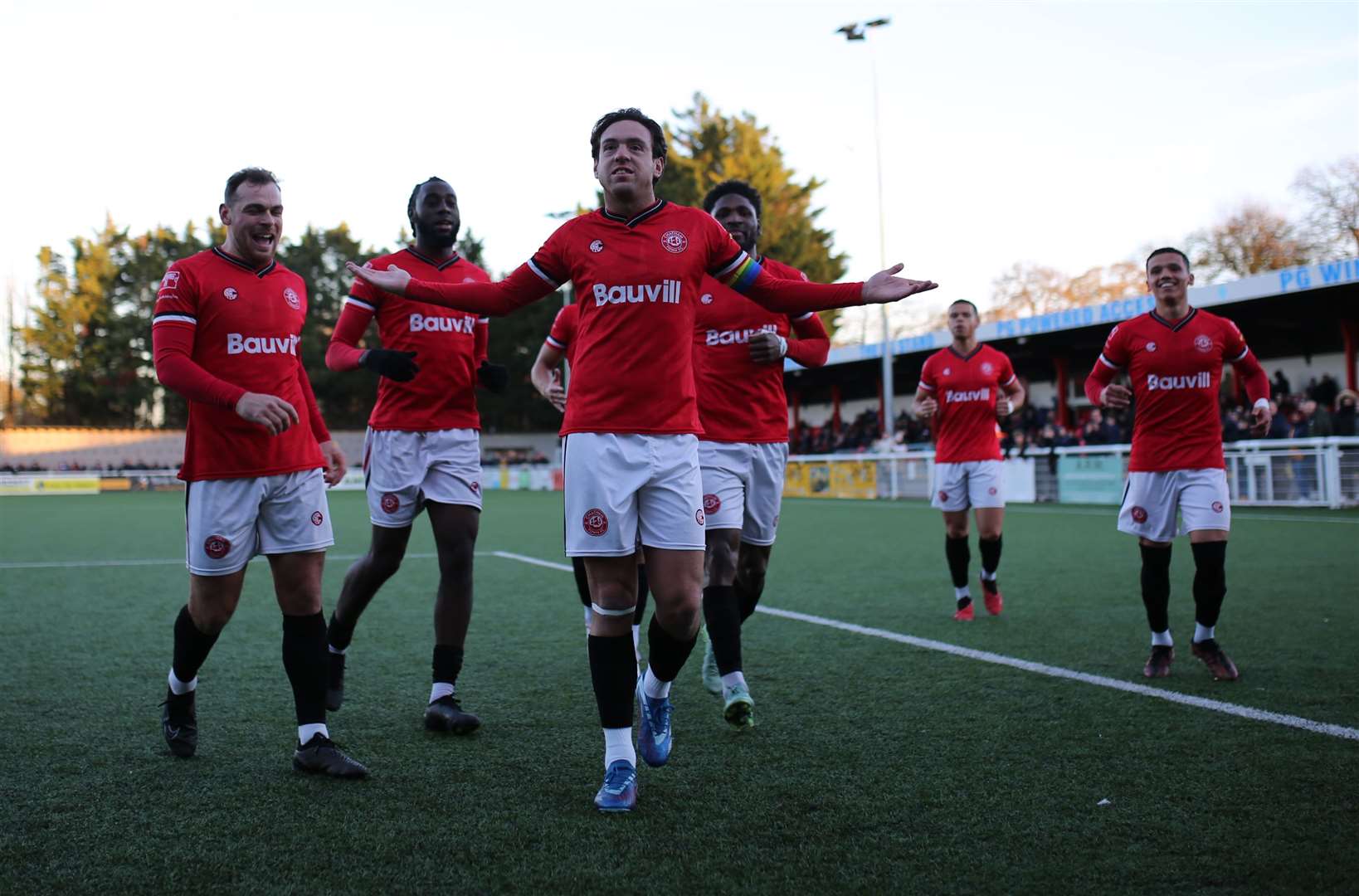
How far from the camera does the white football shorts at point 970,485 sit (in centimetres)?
805

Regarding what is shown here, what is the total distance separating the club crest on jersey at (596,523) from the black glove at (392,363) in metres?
1.28

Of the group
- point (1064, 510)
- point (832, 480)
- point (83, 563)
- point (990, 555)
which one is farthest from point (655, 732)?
point (832, 480)

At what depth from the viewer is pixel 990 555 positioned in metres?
Answer: 7.99

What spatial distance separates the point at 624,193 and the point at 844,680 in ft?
9.14

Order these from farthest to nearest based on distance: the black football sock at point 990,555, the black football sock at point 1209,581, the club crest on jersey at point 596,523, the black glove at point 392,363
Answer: the black football sock at point 990,555, the black football sock at point 1209,581, the black glove at point 392,363, the club crest on jersey at point 596,523

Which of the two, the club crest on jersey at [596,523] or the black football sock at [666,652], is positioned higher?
the club crest on jersey at [596,523]

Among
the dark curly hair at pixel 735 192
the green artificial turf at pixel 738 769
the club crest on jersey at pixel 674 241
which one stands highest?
the dark curly hair at pixel 735 192

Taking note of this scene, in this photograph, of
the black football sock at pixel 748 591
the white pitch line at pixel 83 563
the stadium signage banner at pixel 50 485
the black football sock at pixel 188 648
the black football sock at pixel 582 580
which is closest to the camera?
the black football sock at pixel 188 648

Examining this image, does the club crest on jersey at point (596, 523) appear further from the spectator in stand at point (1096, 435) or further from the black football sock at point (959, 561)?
the spectator in stand at point (1096, 435)

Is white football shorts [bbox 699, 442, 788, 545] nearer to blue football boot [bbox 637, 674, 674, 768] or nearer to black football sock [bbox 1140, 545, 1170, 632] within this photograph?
blue football boot [bbox 637, 674, 674, 768]

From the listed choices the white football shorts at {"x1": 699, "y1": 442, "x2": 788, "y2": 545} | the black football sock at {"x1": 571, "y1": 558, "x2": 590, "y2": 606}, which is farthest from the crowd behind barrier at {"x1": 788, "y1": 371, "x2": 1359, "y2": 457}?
the white football shorts at {"x1": 699, "y1": 442, "x2": 788, "y2": 545}

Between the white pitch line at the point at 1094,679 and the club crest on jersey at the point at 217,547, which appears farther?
the white pitch line at the point at 1094,679

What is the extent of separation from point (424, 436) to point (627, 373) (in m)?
1.68

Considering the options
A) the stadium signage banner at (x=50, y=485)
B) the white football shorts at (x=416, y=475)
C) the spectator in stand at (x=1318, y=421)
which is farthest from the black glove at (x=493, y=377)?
the stadium signage banner at (x=50, y=485)
